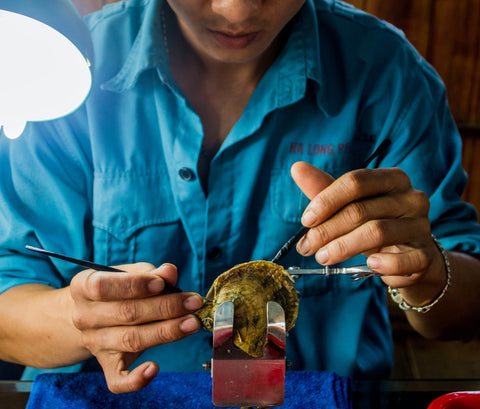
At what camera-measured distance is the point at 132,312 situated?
721 mm

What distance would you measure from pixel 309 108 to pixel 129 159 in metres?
0.53

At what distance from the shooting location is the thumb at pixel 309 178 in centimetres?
82

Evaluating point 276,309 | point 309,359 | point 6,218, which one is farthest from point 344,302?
point 6,218

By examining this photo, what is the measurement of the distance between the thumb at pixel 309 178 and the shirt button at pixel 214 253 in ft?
1.31

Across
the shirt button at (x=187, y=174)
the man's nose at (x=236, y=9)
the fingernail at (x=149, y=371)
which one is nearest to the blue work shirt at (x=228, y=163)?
the shirt button at (x=187, y=174)

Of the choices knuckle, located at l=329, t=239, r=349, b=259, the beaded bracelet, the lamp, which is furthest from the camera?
the beaded bracelet

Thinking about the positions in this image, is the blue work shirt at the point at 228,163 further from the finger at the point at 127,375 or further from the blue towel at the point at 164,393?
the finger at the point at 127,375

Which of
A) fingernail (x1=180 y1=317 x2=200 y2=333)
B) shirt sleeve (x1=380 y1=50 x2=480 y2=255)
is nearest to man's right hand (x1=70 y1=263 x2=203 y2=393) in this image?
fingernail (x1=180 y1=317 x2=200 y2=333)

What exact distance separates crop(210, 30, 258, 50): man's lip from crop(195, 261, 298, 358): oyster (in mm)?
488

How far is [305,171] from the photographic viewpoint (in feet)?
2.68

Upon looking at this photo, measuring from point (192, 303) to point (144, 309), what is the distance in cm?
9

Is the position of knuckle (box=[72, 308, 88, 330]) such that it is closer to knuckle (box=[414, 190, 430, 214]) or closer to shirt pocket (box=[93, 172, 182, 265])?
shirt pocket (box=[93, 172, 182, 265])

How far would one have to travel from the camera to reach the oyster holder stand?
0.59 m

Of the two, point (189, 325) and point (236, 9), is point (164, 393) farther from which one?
point (236, 9)
